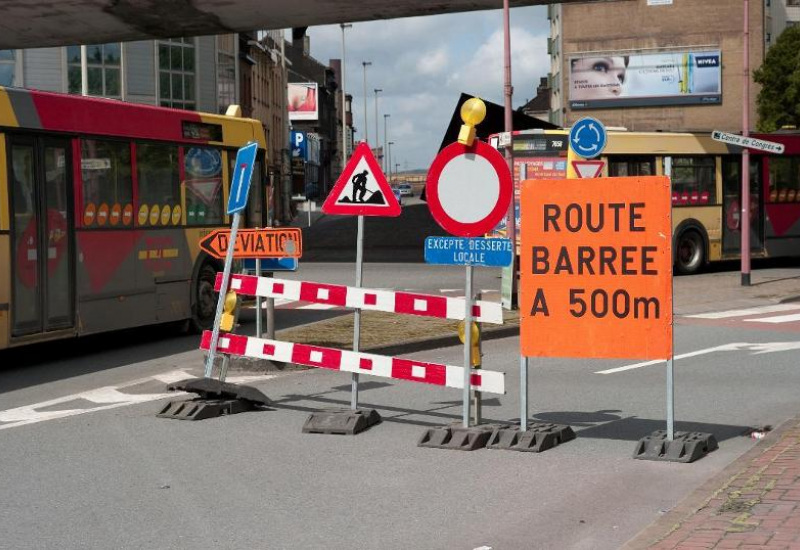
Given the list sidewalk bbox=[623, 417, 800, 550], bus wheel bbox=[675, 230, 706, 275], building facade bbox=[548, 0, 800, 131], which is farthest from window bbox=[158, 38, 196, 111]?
building facade bbox=[548, 0, 800, 131]

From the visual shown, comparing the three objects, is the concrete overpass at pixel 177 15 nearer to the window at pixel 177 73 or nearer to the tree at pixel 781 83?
the window at pixel 177 73

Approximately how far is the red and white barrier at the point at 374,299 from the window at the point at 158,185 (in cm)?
582

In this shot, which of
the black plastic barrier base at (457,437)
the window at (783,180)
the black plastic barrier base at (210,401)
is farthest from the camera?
the window at (783,180)

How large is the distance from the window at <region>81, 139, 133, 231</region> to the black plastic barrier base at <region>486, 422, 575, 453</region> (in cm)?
802

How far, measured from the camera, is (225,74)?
65.2 m

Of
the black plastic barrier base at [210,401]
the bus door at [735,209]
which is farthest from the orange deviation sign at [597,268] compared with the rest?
the bus door at [735,209]

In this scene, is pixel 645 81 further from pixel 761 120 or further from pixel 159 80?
pixel 159 80

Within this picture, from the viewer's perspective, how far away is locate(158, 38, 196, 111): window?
55.9 m

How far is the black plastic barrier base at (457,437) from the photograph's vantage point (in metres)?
9.55

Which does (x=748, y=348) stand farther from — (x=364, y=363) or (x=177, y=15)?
(x=177, y=15)

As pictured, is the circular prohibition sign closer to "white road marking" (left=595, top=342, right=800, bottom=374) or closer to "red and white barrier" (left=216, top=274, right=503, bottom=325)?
"red and white barrier" (left=216, top=274, right=503, bottom=325)

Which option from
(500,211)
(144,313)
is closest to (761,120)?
(144,313)

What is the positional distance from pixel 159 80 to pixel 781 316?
1553 inches

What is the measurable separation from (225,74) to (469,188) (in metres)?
56.8
